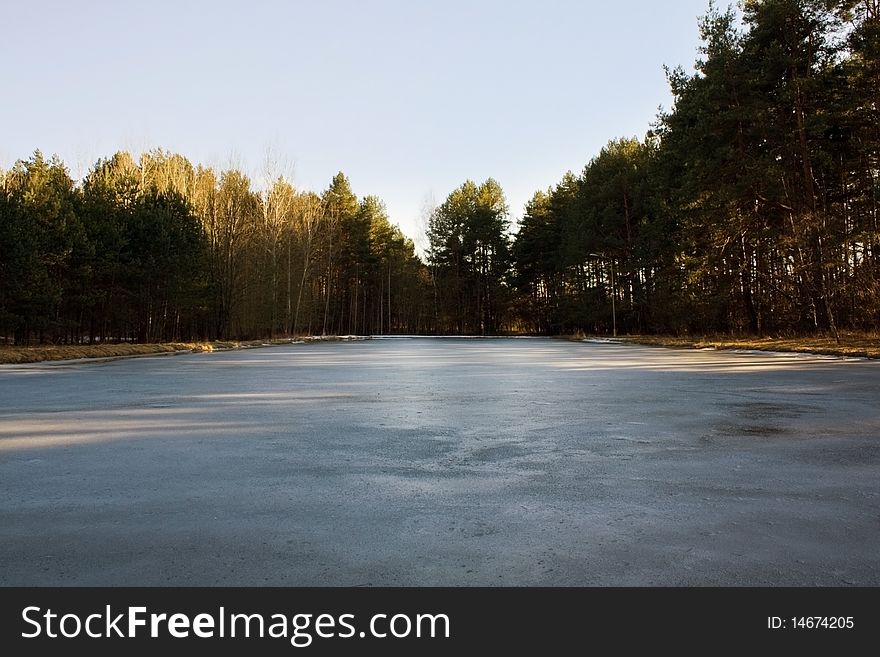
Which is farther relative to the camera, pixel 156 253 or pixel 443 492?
pixel 156 253

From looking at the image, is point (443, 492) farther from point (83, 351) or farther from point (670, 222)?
point (670, 222)

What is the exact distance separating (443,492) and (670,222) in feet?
144

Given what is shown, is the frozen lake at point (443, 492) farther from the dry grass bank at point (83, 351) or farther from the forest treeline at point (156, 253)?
the forest treeline at point (156, 253)

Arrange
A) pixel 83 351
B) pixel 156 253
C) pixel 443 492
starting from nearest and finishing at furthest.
A: pixel 443 492
pixel 83 351
pixel 156 253

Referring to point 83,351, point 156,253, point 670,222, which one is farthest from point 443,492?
point 670,222

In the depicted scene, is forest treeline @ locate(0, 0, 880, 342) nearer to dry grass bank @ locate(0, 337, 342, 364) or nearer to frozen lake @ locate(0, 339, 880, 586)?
dry grass bank @ locate(0, 337, 342, 364)

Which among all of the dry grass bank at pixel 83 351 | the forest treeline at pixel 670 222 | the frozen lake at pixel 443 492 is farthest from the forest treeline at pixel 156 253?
the frozen lake at pixel 443 492

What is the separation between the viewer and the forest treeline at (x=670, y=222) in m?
29.0

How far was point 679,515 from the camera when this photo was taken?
3.96 metres

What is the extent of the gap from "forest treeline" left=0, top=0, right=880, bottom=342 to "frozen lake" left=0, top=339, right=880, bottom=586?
23046 millimetres

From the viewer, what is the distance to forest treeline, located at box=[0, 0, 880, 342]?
29.0 meters

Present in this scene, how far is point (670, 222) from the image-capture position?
44594 mm
